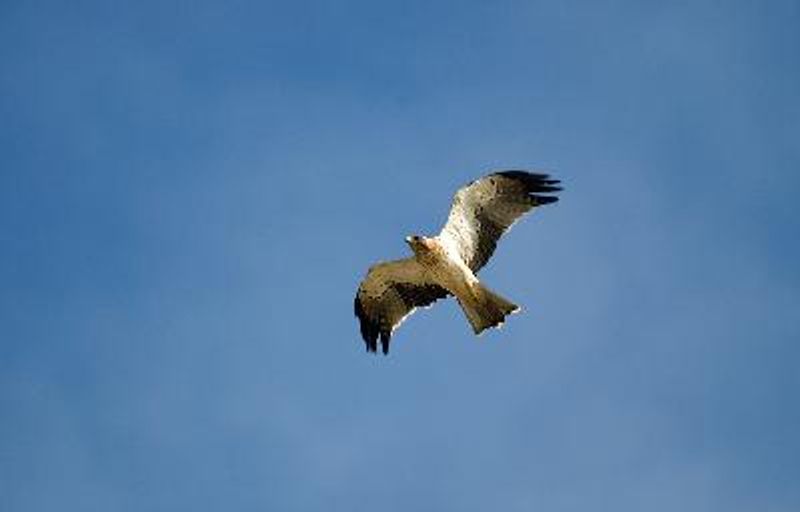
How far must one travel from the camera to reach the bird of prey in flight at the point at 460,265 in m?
12.9

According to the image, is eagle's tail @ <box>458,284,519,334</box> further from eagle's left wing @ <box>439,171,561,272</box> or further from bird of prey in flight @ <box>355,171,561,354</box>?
eagle's left wing @ <box>439,171,561,272</box>

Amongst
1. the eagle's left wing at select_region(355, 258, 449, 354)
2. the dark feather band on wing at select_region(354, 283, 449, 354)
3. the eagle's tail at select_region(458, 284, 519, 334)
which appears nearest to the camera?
the eagle's tail at select_region(458, 284, 519, 334)

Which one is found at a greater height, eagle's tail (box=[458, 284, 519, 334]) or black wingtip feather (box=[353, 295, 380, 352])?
black wingtip feather (box=[353, 295, 380, 352])

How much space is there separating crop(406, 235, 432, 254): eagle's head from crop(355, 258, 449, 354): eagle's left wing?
794mm

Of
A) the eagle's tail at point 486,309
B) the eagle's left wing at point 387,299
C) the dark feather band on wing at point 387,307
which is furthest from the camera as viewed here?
the dark feather band on wing at point 387,307

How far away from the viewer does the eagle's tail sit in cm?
1262

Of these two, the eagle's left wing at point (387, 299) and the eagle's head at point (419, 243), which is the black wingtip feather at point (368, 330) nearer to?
the eagle's left wing at point (387, 299)

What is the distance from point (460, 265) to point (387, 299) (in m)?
1.71

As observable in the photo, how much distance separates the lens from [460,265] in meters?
13.0

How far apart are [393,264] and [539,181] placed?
7.54ft

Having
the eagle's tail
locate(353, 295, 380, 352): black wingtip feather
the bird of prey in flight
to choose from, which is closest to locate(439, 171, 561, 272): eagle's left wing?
the bird of prey in flight

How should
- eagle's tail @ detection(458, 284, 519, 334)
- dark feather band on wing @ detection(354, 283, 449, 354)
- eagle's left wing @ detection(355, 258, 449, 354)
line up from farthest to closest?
dark feather band on wing @ detection(354, 283, 449, 354) < eagle's left wing @ detection(355, 258, 449, 354) < eagle's tail @ detection(458, 284, 519, 334)

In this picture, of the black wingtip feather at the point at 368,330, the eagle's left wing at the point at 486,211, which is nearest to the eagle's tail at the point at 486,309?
the eagle's left wing at the point at 486,211

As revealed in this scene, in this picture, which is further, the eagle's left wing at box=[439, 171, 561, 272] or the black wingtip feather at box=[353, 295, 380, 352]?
the black wingtip feather at box=[353, 295, 380, 352]
